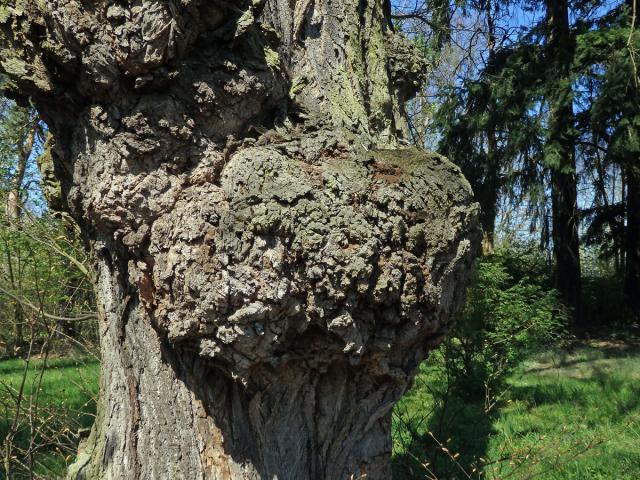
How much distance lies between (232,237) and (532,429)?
405 cm

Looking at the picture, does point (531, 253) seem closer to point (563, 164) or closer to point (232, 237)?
point (563, 164)

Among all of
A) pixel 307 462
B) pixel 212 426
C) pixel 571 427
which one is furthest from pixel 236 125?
pixel 571 427

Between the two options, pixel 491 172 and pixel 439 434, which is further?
pixel 491 172

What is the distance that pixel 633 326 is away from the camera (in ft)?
38.6

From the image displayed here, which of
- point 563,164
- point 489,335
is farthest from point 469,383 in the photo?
point 563,164

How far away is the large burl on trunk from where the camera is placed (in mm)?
2197

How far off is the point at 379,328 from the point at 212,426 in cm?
83

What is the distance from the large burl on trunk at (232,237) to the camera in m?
2.20

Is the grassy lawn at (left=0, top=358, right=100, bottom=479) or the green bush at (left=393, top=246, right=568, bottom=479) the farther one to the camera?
the green bush at (left=393, top=246, right=568, bottom=479)

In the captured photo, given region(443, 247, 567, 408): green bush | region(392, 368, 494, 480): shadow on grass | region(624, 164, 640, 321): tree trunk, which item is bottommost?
region(392, 368, 494, 480): shadow on grass

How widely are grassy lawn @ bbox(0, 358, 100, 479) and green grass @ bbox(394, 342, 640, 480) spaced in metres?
2.29

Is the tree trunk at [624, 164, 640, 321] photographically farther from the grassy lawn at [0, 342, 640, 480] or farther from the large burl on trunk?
the large burl on trunk

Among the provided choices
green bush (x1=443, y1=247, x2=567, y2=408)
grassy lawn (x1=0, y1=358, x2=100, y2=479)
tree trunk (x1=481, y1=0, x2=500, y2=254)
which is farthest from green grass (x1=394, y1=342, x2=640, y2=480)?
tree trunk (x1=481, y1=0, x2=500, y2=254)

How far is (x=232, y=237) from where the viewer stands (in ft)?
7.14
